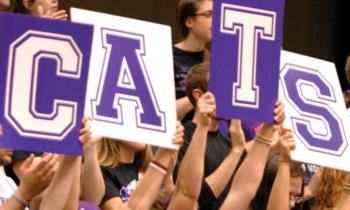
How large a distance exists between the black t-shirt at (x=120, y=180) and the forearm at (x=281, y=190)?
21.2 inches

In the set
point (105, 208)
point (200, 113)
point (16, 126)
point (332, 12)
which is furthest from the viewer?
point (332, 12)

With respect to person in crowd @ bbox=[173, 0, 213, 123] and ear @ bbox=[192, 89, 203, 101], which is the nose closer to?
ear @ bbox=[192, 89, 203, 101]

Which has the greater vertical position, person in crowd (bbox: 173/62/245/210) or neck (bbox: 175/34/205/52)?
neck (bbox: 175/34/205/52)

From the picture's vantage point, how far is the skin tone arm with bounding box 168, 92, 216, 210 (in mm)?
3596

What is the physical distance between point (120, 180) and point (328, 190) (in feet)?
3.41

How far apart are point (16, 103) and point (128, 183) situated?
1.06 m

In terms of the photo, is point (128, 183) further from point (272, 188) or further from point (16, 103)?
point (16, 103)

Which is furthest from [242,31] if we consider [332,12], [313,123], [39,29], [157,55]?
[332,12]

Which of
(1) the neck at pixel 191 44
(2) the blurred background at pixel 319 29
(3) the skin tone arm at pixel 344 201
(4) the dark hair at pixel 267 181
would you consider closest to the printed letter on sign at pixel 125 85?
(4) the dark hair at pixel 267 181

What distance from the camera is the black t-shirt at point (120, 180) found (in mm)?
3888

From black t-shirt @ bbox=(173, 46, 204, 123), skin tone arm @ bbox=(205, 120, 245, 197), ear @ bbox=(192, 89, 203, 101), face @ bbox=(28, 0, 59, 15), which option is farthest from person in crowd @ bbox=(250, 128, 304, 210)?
face @ bbox=(28, 0, 59, 15)

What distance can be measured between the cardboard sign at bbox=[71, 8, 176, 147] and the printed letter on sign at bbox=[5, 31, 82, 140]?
0.31 meters

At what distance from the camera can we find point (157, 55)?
11.9 ft

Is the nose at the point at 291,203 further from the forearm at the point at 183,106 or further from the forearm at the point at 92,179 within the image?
the forearm at the point at 92,179
